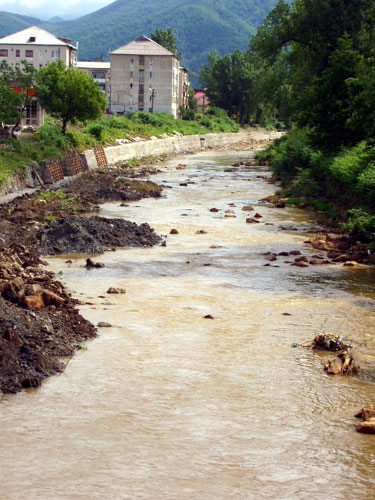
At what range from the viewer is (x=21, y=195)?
32188 millimetres

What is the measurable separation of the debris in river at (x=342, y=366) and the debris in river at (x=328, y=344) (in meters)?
0.70

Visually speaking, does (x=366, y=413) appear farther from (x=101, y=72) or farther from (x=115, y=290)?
(x=101, y=72)

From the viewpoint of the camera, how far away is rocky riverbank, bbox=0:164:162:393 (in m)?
11.6

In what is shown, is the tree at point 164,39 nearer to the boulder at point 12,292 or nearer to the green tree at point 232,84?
the green tree at point 232,84

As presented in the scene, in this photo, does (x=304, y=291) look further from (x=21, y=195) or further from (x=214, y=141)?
(x=214, y=141)

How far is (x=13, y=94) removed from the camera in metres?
40.3

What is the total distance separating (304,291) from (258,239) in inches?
295

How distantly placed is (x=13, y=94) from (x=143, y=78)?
2525 inches

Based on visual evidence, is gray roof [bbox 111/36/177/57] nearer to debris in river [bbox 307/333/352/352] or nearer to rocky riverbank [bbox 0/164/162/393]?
rocky riverbank [bbox 0/164/162/393]

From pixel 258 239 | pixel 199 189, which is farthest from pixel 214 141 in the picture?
pixel 258 239

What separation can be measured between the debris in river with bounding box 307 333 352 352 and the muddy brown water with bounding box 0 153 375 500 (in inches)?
10.3

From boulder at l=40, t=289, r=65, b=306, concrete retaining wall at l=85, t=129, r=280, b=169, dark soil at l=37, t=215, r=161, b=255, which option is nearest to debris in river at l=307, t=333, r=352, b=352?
boulder at l=40, t=289, r=65, b=306

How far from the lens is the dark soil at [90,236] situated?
2180cm

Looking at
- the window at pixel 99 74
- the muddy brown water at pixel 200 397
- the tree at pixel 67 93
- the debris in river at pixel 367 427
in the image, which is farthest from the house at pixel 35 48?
the debris in river at pixel 367 427
